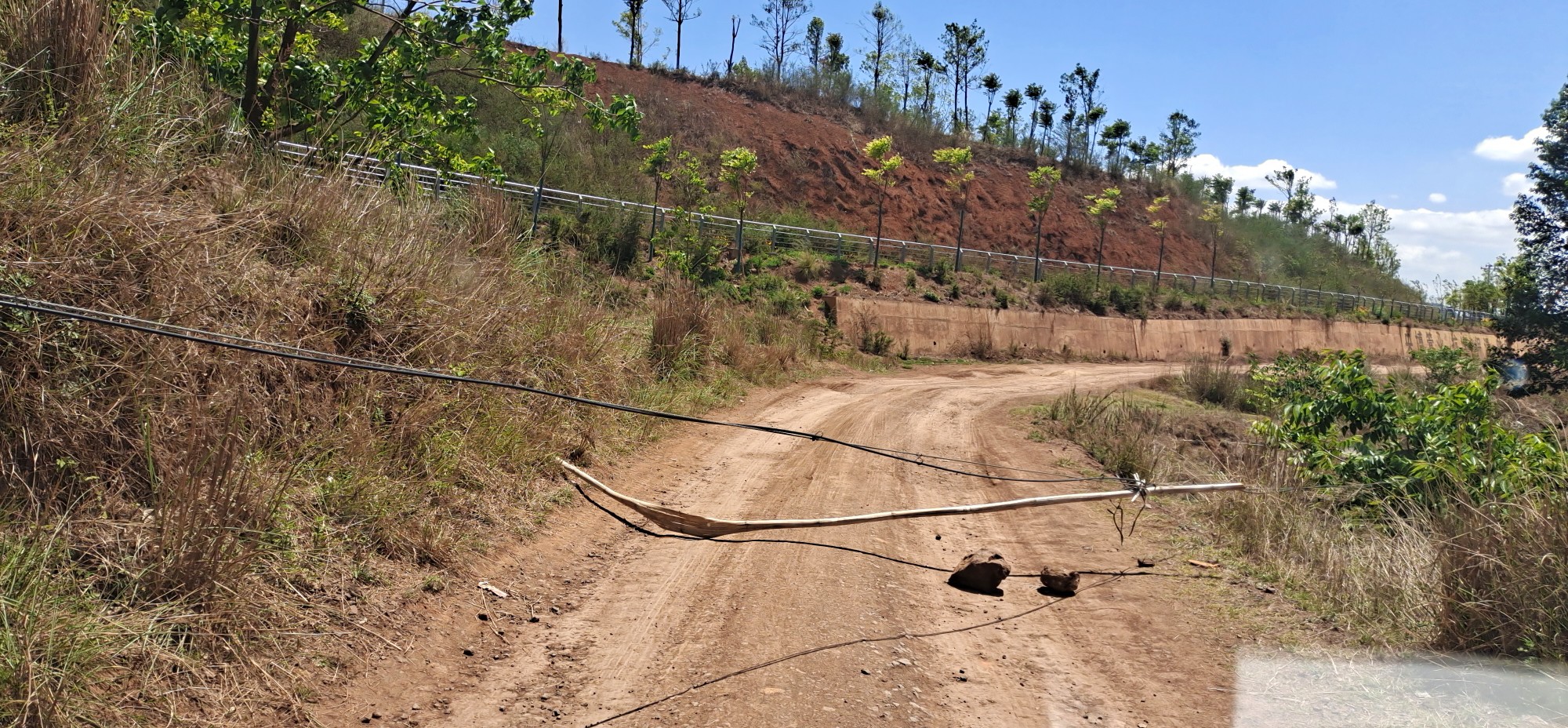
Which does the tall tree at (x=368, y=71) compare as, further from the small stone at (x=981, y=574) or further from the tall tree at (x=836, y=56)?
the tall tree at (x=836, y=56)

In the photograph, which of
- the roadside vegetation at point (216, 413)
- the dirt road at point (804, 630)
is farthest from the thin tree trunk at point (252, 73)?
the dirt road at point (804, 630)

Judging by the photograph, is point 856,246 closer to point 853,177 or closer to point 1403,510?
point 853,177

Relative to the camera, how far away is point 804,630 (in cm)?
510

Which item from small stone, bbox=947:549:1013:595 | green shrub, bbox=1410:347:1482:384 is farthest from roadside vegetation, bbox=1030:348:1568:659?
green shrub, bbox=1410:347:1482:384

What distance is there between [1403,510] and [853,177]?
46298mm

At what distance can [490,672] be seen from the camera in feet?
14.8

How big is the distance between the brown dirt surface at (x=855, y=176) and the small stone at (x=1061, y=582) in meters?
39.5

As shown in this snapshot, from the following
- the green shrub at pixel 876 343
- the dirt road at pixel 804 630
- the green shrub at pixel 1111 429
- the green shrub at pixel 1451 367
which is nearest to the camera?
the dirt road at pixel 804 630

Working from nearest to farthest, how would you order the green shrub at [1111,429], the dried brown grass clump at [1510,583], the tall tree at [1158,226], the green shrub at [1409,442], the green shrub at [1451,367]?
the dried brown grass clump at [1510,583]
the green shrub at [1409,442]
the green shrub at [1111,429]
the green shrub at [1451,367]
the tall tree at [1158,226]

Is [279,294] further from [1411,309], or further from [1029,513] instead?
[1411,309]

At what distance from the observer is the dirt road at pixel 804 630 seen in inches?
167

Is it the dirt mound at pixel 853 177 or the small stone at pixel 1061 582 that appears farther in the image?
the dirt mound at pixel 853 177

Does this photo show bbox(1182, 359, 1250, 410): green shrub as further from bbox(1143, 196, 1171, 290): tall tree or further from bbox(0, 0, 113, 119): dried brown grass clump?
bbox(0, 0, 113, 119): dried brown grass clump

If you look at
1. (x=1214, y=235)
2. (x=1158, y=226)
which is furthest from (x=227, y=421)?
(x=1214, y=235)
